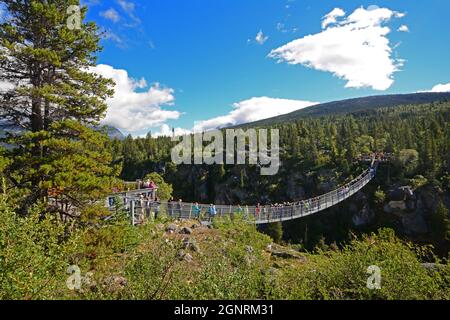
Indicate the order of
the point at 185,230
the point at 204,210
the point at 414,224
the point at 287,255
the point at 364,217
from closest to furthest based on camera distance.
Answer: the point at 185,230 < the point at 287,255 < the point at 204,210 < the point at 414,224 < the point at 364,217

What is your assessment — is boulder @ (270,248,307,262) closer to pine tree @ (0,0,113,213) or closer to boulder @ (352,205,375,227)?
pine tree @ (0,0,113,213)

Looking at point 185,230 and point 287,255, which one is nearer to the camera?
point 185,230

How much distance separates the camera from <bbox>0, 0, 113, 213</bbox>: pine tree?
861cm

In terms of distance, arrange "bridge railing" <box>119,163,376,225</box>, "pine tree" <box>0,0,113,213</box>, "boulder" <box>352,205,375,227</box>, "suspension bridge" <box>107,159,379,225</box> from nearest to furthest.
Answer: "pine tree" <box>0,0,113,213</box>
"suspension bridge" <box>107,159,379,225</box>
"bridge railing" <box>119,163,376,225</box>
"boulder" <box>352,205,375,227</box>

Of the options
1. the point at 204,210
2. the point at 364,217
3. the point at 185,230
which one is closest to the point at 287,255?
the point at 204,210

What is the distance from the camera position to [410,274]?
241 inches

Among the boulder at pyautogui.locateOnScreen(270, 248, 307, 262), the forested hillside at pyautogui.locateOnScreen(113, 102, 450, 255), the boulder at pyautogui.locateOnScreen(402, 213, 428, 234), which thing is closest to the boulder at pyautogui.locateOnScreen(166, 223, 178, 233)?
the boulder at pyautogui.locateOnScreen(270, 248, 307, 262)

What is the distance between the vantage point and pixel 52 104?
31.7 feet

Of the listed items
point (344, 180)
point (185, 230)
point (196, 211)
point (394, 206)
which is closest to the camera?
point (185, 230)

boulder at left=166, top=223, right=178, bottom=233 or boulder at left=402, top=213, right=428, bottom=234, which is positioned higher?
boulder at left=166, top=223, right=178, bottom=233

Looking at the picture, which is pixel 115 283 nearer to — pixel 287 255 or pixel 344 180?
pixel 287 255

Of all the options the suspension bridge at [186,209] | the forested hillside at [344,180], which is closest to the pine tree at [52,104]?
the suspension bridge at [186,209]

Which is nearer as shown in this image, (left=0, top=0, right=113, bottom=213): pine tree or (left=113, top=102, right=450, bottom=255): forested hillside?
(left=0, top=0, right=113, bottom=213): pine tree
